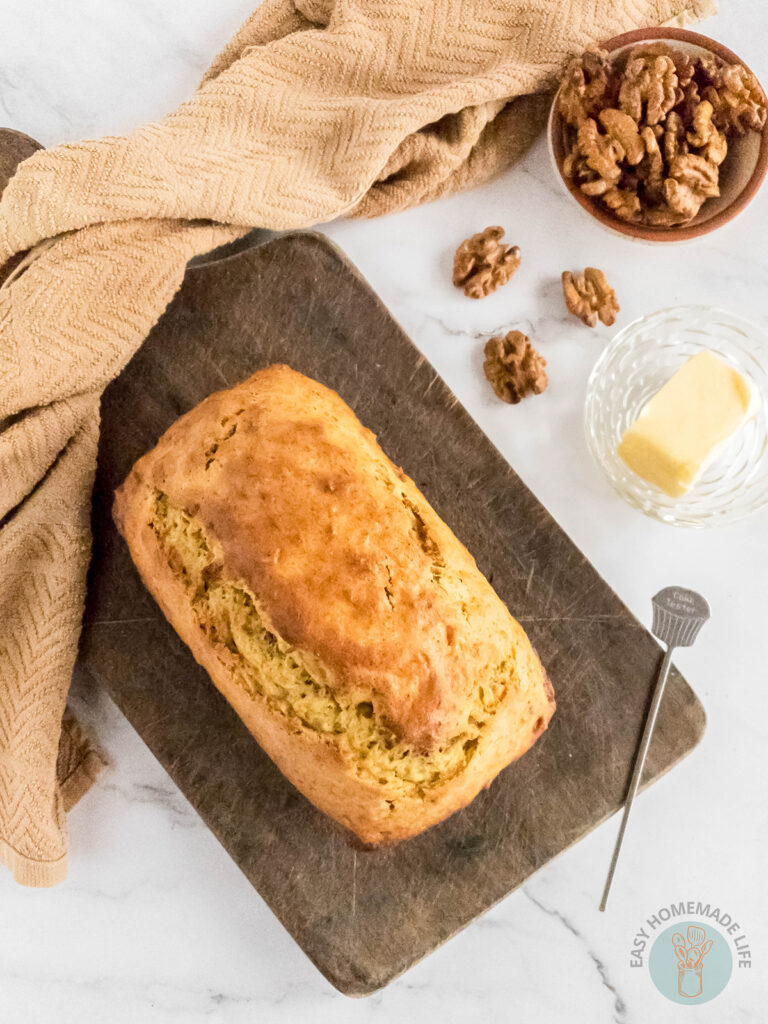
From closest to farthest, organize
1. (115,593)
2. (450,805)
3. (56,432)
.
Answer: (450,805) → (56,432) → (115,593)

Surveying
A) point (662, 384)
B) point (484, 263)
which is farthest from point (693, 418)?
point (484, 263)

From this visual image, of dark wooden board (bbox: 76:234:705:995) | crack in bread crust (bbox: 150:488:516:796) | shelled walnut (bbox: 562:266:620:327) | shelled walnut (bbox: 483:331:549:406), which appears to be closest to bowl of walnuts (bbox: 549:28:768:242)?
shelled walnut (bbox: 562:266:620:327)

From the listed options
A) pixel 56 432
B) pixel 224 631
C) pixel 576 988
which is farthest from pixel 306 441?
pixel 576 988

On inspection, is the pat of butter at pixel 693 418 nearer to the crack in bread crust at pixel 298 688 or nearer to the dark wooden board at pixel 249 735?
the dark wooden board at pixel 249 735

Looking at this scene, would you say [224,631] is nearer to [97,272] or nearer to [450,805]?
[450,805]

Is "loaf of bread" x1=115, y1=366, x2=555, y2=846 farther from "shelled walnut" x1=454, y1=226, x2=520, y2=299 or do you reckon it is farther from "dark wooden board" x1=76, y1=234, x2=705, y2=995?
"shelled walnut" x1=454, y1=226, x2=520, y2=299

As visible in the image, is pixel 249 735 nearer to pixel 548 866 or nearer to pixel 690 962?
pixel 548 866
